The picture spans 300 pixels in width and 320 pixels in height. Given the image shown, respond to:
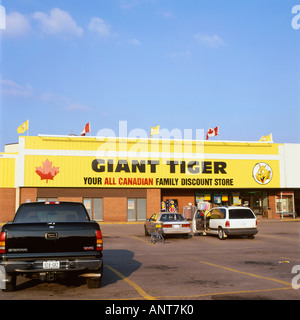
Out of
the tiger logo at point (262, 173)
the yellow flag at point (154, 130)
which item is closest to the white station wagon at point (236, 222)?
the tiger logo at point (262, 173)

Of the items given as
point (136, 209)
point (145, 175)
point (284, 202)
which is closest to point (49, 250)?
point (145, 175)

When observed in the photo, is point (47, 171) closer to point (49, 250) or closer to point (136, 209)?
point (136, 209)

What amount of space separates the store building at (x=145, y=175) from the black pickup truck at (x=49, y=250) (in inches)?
1215

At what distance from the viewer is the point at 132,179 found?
4203 cm

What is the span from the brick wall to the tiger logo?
85.6 ft

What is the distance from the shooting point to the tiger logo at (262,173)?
148 feet

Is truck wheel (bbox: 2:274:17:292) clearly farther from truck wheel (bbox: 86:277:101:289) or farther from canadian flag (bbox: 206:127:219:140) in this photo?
canadian flag (bbox: 206:127:219:140)

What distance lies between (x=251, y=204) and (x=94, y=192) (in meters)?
18.2

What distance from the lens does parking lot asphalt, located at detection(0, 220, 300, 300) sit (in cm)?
825

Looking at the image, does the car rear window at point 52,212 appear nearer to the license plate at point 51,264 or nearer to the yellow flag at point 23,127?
the license plate at point 51,264
